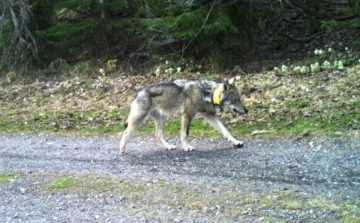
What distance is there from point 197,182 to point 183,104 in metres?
2.81

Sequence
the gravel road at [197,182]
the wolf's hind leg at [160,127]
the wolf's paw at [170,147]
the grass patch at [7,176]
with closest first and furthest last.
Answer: the gravel road at [197,182], the grass patch at [7,176], the wolf's paw at [170,147], the wolf's hind leg at [160,127]

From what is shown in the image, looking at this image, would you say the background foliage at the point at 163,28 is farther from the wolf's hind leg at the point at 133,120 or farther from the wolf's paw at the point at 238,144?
the wolf's paw at the point at 238,144

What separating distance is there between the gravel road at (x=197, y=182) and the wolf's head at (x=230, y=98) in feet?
2.43

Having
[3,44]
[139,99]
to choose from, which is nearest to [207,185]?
[139,99]

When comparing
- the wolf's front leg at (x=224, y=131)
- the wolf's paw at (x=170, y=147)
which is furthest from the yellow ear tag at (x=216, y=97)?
the wolf's paw at (x=170, y=147)

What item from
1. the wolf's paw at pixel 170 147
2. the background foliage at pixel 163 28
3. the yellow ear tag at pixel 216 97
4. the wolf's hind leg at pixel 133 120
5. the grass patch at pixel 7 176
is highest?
the background foliage at pixel 163 28

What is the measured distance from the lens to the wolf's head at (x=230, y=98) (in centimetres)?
1095

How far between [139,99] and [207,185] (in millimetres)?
3010

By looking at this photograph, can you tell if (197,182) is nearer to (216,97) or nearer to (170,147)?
(170,147)

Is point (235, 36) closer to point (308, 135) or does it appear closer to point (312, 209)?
point (308, 135)

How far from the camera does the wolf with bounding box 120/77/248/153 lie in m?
10.6

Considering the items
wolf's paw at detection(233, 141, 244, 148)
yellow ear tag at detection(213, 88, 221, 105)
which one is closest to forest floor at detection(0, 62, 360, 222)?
wolf's paw at detection(233, 141, 244, 148)

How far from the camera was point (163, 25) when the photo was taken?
50.8ft

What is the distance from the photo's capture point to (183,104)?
1087 cm
